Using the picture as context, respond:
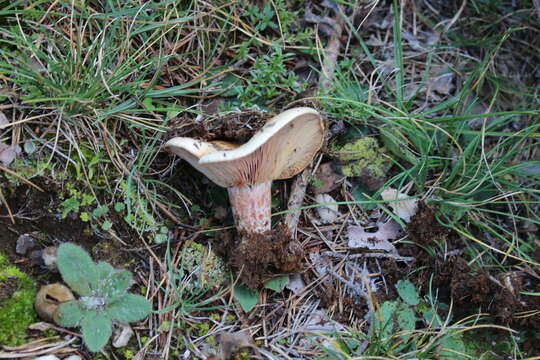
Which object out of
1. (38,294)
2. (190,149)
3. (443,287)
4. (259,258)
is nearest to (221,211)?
(259,258)

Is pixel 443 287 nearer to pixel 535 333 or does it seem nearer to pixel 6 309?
pixel 535 333

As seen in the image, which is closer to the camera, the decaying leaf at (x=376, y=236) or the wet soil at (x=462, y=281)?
the wet soil at (x=462, y=281)

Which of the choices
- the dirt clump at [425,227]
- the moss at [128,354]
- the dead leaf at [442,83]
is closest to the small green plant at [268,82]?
the dead leaf at [442,83]

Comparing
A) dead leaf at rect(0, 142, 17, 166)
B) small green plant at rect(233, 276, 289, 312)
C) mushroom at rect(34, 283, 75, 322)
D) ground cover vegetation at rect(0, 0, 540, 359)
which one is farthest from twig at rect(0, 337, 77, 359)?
dead leaf at rect(0, 142, 17, 166)

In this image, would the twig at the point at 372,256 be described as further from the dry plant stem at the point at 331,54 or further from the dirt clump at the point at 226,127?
the dry plant stem at the point at 331,54

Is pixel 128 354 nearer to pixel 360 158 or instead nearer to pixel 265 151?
pixel 265 151

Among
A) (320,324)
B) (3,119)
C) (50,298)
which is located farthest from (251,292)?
(3,119)
